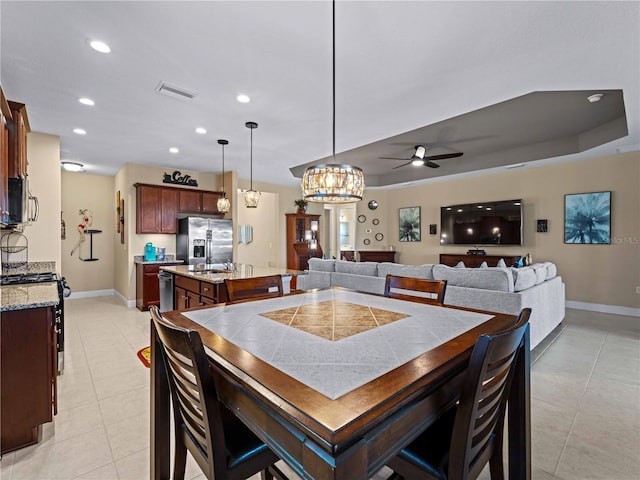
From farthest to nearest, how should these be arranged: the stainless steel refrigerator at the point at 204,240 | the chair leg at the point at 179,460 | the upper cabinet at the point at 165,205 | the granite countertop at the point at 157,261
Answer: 1. the stainless steel refrigerator at the point at 204,240
2. the upper cabinet at the point at 165,205
3. the granite countertop at the point at 157,261
4. the chair leg at the point at 179,460

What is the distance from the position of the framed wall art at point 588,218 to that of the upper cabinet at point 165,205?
690cm

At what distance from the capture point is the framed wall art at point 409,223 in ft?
26.5

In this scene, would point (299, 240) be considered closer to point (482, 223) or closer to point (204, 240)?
point (204, 240)

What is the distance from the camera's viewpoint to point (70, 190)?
6.45m

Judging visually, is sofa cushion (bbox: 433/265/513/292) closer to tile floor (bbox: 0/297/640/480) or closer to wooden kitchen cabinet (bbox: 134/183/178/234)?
tile floor (bbox: 0/297/640/480)

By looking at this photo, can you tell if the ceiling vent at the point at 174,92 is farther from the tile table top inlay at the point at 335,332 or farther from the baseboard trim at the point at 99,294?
the baseboard trim at the point at 99,294

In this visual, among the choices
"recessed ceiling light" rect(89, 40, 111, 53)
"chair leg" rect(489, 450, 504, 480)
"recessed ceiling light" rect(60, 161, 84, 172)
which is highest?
"recessed ceiling light" rect(89, 40, 111, 53)

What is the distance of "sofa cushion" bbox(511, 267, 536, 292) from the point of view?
321 cm

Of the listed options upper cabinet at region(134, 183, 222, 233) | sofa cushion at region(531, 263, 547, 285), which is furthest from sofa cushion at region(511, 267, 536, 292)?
upper cabinet at region(134, 183, 222, 233)

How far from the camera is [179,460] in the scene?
52.2 inches

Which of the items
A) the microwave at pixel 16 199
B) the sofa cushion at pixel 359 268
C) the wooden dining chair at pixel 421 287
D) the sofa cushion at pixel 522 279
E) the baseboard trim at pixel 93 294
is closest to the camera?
the wooden dining chair at pixel 421 287

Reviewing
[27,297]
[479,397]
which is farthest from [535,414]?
[27,297]

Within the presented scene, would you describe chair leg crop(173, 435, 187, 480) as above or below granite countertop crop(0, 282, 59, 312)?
below

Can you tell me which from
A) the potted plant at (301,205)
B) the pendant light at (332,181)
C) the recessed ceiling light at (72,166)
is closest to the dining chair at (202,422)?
the pendant light at (332,181)
